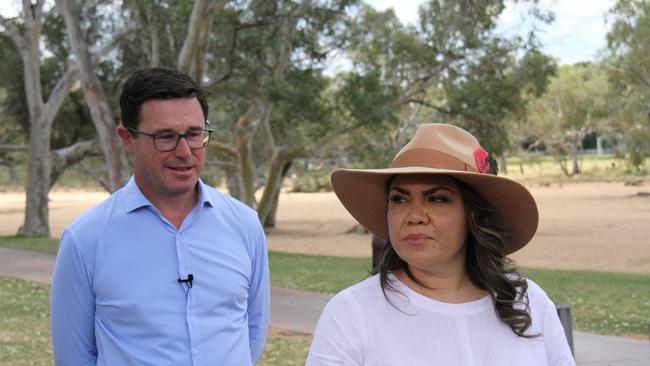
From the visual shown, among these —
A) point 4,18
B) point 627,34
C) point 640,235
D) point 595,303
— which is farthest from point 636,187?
point 595,303

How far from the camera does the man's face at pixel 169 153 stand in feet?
10.5

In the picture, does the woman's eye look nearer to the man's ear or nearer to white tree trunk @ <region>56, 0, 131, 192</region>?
the man's ear

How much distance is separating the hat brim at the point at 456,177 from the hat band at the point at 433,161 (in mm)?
27

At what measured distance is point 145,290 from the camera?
3119mm

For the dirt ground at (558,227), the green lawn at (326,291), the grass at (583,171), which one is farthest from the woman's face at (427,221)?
the grass at (583,171)

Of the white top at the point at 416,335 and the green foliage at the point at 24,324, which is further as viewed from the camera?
the green foliage at the point at 24,324

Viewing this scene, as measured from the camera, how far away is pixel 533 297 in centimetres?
262

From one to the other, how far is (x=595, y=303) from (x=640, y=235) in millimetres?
18650

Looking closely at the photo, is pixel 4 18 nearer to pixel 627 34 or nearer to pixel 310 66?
pixel 310 66

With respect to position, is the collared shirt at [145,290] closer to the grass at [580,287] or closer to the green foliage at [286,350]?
the green foliage at [286,350]

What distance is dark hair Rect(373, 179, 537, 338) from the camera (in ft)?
8.18

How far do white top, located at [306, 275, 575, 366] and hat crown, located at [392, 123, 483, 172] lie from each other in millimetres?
323

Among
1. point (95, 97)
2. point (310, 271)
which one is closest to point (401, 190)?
point (310, 271)

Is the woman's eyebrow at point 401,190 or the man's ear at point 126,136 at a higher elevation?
the man's ear at point 126,136
